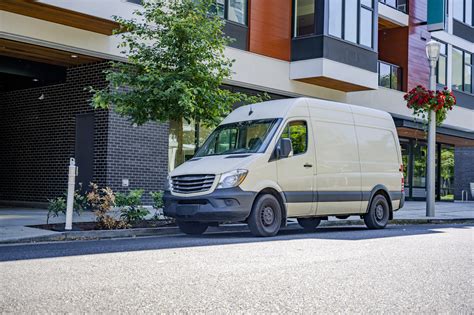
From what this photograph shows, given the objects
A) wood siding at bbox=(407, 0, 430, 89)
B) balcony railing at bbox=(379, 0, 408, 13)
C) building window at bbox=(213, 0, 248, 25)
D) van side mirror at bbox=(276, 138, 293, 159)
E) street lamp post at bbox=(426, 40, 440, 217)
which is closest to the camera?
van side mirror at bbox=(276, 138, 293, 159)

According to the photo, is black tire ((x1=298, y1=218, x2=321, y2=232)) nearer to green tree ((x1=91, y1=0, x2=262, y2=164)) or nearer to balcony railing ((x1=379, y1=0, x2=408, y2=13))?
green tree ((x1=91, y1=0, x2=262, y2=164))

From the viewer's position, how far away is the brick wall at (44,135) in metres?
17.4

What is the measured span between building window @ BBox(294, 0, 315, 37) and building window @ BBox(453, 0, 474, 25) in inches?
510

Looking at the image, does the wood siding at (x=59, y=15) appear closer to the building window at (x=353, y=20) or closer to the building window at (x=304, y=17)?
the building window at (x=304, y=17)

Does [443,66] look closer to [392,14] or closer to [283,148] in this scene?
[392,14]

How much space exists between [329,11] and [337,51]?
1.33 meters

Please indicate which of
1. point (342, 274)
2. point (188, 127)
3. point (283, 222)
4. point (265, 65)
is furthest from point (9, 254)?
point (265, 65)

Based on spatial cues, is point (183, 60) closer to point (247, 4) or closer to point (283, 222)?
point (283, 222)

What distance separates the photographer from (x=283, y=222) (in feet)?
39.0

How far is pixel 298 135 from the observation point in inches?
484

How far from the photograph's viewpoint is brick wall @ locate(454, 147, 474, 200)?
37.2 meters

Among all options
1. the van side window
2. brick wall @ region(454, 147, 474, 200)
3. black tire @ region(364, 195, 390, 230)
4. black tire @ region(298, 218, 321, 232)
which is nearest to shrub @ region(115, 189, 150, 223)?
the van side window

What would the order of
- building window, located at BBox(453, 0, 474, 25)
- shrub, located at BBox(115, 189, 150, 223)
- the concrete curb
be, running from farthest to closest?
building window, located at BBox(453, 0, 474, 25) → shrub, located at BBox(115, 189, 150, 223) → the concrete curb

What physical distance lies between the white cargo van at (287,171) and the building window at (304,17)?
728cm
